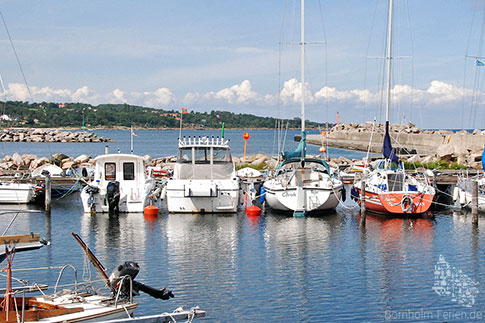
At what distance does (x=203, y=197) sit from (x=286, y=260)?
28.9 feet

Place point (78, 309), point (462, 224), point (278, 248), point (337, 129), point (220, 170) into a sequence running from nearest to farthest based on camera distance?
1. point (78, 309)
2. point (278, 248)
3. point (462, 224)
4. point (220, 170)
5. point (337, 129)

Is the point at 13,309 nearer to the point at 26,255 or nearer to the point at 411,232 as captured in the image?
the point at 26,255

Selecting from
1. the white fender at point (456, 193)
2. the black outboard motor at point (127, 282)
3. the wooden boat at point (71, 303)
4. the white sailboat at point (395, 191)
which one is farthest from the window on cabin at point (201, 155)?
the black outboard motor at point (127, 282)

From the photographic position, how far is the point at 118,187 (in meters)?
29.7

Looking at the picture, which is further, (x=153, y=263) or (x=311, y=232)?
A: (x=311, y=232)

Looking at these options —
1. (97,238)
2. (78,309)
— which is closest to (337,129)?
(97,238)

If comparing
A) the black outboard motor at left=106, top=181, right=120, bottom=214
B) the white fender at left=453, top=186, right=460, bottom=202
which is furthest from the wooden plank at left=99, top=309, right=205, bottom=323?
the white fender at left=453, top=186, right=460, bottom=202

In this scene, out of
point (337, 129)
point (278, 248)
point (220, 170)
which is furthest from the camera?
point (337, 129)

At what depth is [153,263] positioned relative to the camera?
782 inches

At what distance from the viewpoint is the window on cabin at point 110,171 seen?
30547 millimetres

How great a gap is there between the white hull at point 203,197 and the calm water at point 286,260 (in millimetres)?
555

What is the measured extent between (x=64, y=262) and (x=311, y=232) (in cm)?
1031

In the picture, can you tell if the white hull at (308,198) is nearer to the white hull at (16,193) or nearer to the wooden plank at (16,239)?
the white hull at (16,193)

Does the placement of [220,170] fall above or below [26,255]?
above
